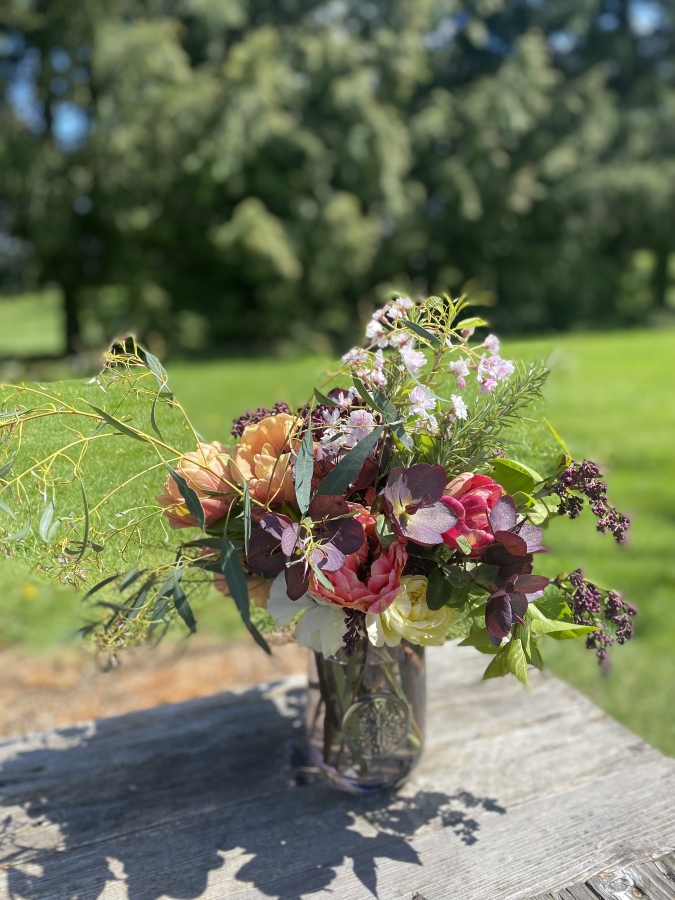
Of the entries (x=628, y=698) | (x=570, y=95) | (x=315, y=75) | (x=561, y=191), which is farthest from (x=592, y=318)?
(x=628, y=698)

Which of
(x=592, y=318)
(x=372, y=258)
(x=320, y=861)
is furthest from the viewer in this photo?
(x=592, y=318)

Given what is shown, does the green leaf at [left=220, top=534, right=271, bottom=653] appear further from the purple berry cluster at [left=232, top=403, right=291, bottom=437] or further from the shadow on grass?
the shadow on grass

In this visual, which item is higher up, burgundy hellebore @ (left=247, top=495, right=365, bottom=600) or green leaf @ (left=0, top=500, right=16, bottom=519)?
green leaf @ (left=0, top=500, right=16, bottom=519)

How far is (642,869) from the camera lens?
1.06m

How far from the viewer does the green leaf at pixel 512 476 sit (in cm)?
103

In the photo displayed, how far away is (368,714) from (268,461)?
478 millimetres

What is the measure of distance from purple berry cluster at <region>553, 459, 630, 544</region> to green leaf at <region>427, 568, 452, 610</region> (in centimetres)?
22

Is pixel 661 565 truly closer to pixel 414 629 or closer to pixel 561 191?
pixel 414 629

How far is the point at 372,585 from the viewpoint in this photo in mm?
954

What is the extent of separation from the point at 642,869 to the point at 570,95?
1574 centimetres

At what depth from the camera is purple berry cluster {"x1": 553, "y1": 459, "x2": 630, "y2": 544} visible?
3.36ft

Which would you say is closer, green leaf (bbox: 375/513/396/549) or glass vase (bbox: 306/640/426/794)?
green leaf (bbox: 375/513/396/549)

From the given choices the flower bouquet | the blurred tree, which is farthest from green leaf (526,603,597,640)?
the blurred tree

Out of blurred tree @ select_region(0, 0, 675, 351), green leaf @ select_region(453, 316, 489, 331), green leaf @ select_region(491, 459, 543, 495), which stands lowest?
green leaf @ select_region(491, 459, 543, 495)
